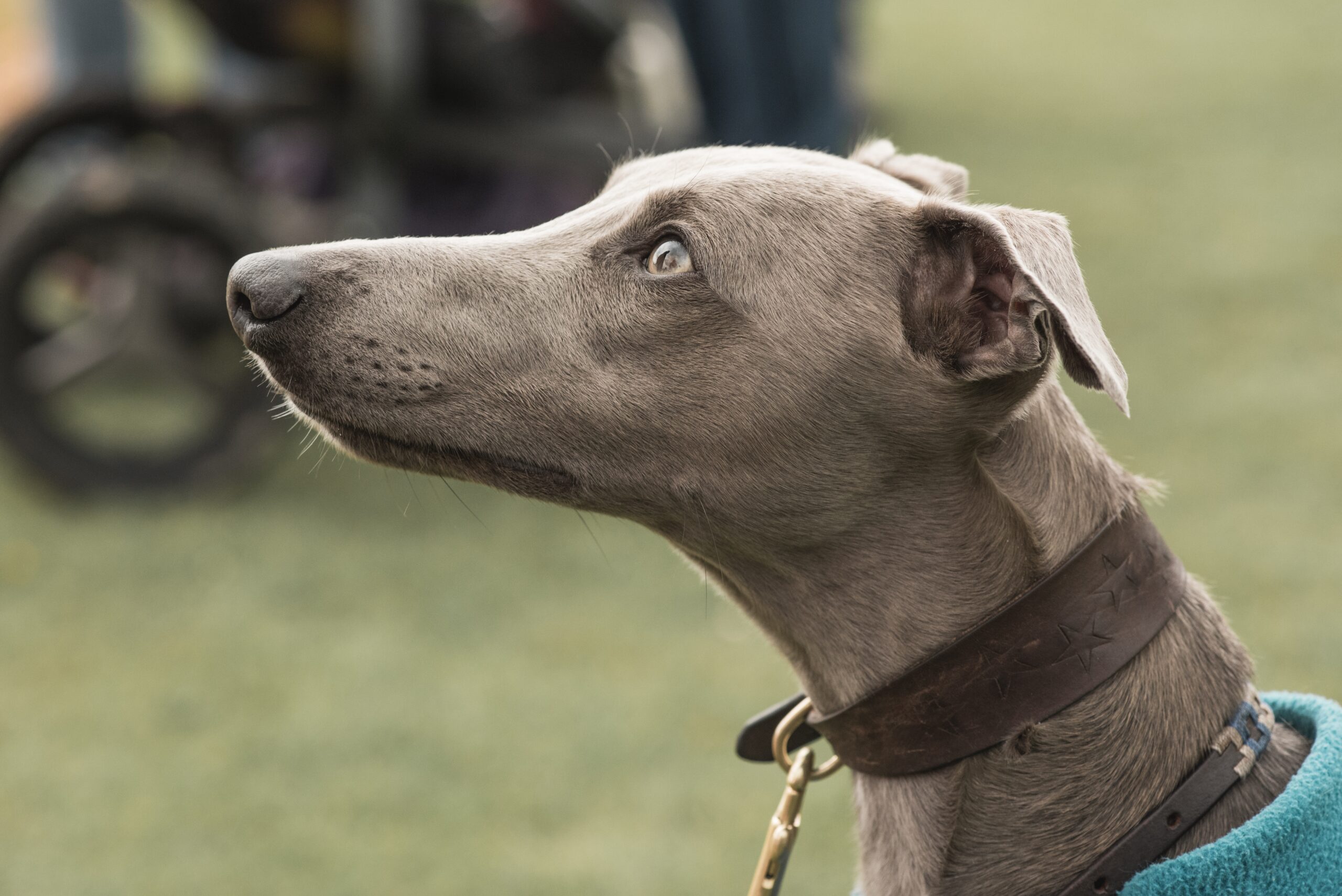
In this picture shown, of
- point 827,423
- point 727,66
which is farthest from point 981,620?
point 727,66

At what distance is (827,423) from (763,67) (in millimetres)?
6192

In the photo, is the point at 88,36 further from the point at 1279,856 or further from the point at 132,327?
the point at 1279,856

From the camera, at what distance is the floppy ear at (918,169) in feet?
8.54

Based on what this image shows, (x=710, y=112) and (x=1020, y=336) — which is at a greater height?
(x=1020, y=336)

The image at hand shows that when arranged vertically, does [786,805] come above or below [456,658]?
above

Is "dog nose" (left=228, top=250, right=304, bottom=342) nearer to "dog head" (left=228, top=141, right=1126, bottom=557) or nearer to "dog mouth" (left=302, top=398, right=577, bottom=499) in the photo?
"dog head" (left=228, top=141, right=1126, bottom=557)

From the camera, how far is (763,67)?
8000 millimetres

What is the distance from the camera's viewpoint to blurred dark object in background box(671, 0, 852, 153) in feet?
25.5

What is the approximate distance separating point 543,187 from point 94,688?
137 inches

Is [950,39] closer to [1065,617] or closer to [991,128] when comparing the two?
[991,128]

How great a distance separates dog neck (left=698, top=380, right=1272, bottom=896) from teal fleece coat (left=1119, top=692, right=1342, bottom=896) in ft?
0.49

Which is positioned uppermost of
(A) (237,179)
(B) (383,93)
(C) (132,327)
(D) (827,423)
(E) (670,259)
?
(E) (670,259)

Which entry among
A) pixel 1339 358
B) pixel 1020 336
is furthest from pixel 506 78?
pixel 1020 336

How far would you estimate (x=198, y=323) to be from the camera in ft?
20.1
